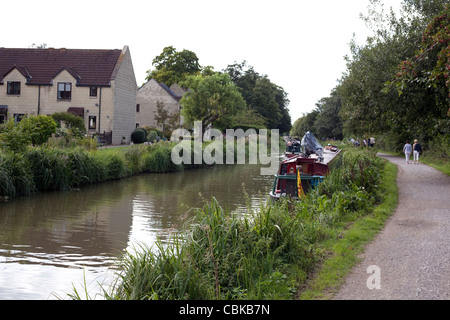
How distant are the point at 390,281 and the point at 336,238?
3.01 metres

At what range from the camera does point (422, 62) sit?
18.3 metres

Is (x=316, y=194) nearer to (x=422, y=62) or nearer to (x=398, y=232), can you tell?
(x=398, y=232)

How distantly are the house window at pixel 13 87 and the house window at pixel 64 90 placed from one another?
398 cm

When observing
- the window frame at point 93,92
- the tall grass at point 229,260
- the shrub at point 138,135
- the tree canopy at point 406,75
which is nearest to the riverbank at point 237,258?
the tall grass at point 229,260

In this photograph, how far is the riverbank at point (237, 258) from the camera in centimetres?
588

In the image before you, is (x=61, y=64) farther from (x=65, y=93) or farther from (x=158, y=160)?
(x=158, y=160)

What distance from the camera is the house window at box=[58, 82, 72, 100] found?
150ft

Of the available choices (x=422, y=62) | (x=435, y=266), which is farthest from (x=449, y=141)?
(x=435, y=266)

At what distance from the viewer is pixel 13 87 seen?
46.0 m

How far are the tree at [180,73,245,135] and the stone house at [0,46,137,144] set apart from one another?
770 cm

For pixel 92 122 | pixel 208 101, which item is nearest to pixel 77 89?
pixel 92 122

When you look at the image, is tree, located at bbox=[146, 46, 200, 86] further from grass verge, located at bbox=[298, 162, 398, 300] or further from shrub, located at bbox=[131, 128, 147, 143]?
grass verge, located at bbox=[298, 162, 398, 300]

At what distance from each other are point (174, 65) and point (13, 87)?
42.6 m

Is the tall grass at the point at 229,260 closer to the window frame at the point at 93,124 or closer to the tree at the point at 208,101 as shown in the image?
the window frame at the point at 93,124
